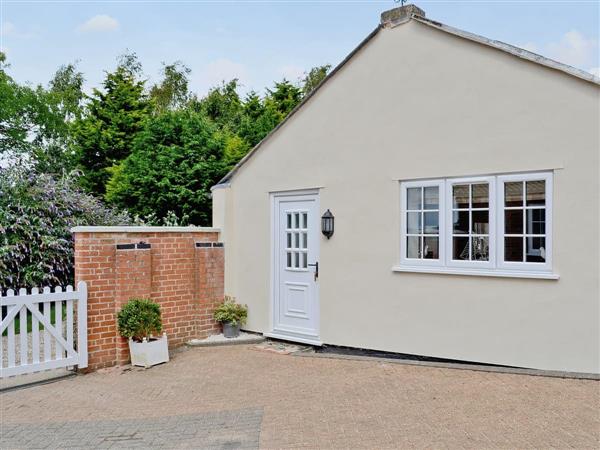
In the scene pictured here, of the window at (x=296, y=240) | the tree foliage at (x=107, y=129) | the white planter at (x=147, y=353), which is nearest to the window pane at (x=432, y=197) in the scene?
the window at (x=296, y=240)

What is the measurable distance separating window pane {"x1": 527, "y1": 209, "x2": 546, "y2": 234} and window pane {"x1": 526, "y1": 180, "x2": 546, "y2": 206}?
0.10 metres

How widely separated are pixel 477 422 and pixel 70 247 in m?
9.30

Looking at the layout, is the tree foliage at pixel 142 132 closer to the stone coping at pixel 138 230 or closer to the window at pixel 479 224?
the stone coping at pixel 138 230

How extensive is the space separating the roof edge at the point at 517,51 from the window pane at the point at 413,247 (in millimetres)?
2618

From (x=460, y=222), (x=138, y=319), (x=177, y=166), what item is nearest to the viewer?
(x=460, y=222)

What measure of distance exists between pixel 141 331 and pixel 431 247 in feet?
14.1

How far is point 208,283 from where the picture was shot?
8.94 meters

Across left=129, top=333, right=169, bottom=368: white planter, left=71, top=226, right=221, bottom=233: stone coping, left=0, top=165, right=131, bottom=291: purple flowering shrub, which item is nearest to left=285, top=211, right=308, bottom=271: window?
left=71, top=226, right=221, bottom=233: stone coping

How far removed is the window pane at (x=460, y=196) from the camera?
21.7 feet

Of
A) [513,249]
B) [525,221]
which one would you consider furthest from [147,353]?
[525,221]

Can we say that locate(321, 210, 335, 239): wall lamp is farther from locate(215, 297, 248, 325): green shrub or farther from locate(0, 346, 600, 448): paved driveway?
locate(215, 297, 248, 325): green shrub

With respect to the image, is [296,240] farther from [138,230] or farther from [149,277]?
[138,230]

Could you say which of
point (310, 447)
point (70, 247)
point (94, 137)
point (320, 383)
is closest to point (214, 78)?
point (94, 137)

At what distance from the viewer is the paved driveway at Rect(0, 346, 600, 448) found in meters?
4.51
